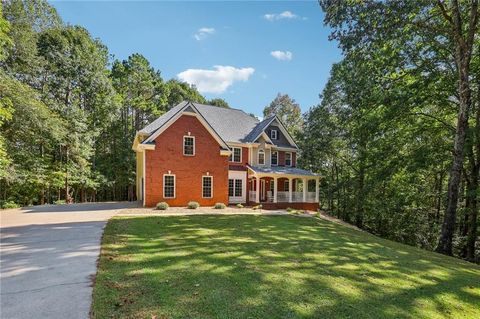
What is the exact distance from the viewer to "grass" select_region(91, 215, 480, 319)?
428 centimetres

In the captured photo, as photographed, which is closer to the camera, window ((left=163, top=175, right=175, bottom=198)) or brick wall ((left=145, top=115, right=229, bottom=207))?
brick wall ((left=145, top=115, right=229, bottom=207))

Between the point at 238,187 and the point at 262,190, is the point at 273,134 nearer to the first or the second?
the point at 262,190

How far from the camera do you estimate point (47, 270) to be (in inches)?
229

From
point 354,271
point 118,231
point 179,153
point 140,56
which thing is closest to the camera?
point 354,271

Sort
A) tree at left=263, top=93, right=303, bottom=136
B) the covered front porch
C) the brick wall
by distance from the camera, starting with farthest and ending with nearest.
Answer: tree at left=263, top=93, right=303, bottom=136 → the covered front porch → the brick wall

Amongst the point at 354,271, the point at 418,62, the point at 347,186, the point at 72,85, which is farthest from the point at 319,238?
the point at 72,85

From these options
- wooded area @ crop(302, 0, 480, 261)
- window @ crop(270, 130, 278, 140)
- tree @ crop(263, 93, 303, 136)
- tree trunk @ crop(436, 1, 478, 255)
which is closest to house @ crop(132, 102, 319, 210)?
window @ crop(270, 130, 278, 140)

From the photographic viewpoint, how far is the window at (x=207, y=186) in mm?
20578

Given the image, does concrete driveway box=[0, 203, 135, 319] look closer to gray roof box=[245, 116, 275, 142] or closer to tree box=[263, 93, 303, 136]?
gray roof box=[245, 116, 275, 142]

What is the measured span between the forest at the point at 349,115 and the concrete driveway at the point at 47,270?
Result: 4572mm

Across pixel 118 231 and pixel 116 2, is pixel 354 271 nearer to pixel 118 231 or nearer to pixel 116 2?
pixel 118 231

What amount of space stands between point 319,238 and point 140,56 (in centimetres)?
3476

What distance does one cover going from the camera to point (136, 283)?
5012 millimetres

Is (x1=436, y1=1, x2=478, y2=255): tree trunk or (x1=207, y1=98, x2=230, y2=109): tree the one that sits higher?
(x1=207, y1=98, x2=230, y2=109): tree
